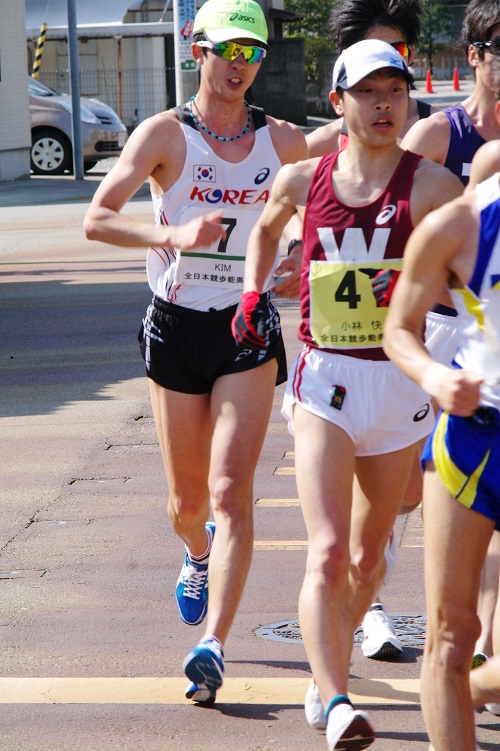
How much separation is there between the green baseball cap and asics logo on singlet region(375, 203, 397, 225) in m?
1.23

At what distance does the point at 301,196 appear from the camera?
4.51m

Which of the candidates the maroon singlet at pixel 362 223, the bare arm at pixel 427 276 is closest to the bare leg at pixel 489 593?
the maroon singlet at pixel 362 223

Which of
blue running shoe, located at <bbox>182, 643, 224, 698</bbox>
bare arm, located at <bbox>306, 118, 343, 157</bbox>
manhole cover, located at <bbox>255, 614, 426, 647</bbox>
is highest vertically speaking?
bare arm, located at <bbox>306, 118, 343, 157</bbox>

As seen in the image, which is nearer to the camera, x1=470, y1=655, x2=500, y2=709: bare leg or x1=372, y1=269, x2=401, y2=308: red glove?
x1=470, y1=655, x2=500, y2=709: bare leg

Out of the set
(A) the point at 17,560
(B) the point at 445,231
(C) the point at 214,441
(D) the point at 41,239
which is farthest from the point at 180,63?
(B) the point at 445,231

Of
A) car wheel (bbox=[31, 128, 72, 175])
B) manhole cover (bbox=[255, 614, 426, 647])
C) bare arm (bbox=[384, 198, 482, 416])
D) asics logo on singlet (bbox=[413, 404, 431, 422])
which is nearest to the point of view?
bare arm (bbox=[384, 198, 482, 416])

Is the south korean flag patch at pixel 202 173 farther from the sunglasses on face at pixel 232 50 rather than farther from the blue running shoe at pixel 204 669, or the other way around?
the blue running shoe at pixel 204 669

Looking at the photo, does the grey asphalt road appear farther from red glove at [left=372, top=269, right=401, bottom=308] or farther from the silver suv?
the silver suv

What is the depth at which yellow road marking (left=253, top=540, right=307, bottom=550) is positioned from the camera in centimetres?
662

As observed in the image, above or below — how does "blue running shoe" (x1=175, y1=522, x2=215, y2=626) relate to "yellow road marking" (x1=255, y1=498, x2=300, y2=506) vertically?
above

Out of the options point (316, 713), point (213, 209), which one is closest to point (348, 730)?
point (316, 713)

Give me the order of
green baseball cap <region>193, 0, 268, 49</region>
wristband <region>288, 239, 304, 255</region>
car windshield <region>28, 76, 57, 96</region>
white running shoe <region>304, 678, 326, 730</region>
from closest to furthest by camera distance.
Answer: white running shoe <region>304, 678, 326, 730</region> → wristband <region>288, 239, 304, 255</region> → green baseball cap <region>193, 0, 268, 49</region> → car windshield <region>28, 76, 57, 96</region>

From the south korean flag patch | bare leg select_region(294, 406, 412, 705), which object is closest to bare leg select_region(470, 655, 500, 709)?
bare leg select_region(294, 406, 412, 705)

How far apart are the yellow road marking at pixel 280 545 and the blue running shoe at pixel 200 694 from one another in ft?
6.26
